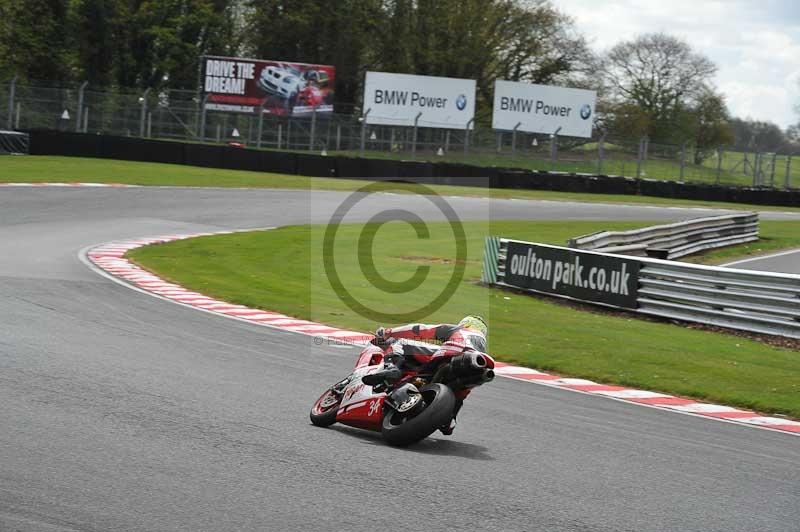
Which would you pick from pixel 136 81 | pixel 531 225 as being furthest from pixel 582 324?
pixel 136 81

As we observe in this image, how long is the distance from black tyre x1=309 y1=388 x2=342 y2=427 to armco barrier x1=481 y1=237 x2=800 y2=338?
8553mm

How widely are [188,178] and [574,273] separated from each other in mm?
20086

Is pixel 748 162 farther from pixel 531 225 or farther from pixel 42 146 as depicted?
pixel 42 146

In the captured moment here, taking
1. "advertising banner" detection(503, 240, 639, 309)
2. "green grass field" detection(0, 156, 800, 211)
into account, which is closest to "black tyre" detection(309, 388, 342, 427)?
"advertising banner" detection(503, 240, 639, 309)

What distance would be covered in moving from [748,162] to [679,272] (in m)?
33.0

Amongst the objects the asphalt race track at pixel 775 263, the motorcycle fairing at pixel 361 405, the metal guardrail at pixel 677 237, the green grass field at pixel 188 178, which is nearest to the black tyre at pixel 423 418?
the motorcycle fairing at pixel 361 405

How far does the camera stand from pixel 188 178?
33969 millimetres

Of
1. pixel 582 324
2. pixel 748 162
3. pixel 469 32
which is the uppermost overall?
pixel 469 32

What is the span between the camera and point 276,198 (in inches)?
1216

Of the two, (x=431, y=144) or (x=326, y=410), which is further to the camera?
(x=431, y=144)

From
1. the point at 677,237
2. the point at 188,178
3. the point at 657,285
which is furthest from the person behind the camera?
the point at 188,178

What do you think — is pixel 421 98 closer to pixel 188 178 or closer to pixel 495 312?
pixel 188 178
